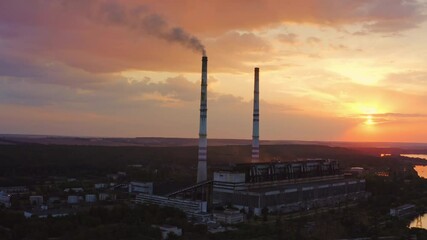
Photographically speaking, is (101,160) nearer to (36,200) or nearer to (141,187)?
(141,187)

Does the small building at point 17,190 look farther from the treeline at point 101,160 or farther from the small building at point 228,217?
the small building at point 228,217

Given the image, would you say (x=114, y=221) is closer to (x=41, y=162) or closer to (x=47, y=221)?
(x=47, y=221)

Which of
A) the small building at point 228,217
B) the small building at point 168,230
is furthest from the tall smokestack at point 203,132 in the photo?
the small building at point 168,230

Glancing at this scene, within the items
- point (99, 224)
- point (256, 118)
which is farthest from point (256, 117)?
point (99, 224)

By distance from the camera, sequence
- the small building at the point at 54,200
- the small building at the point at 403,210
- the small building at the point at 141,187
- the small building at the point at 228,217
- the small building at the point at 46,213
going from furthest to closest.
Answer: the small building at the point at 141,187, the small building at the point at 403,210, the small building at the point at 54,200, the small building at the point at 228,217, the small building at the point at 46,213

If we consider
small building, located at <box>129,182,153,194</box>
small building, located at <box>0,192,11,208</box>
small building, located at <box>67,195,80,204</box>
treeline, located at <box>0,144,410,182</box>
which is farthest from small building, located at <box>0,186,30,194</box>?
treeline, located at <box>0,144,410,182</box>

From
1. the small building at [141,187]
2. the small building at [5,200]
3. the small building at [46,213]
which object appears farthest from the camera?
the small building at [141,187]
